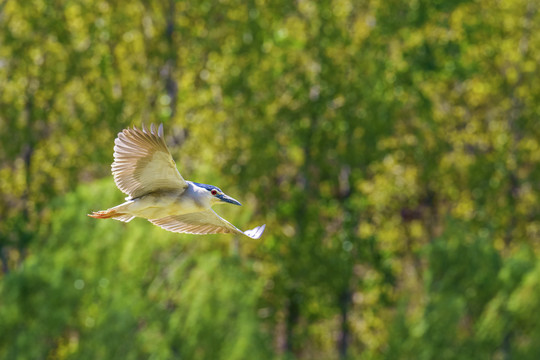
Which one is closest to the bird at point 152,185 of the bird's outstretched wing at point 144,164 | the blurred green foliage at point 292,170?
the bird's outstretched wing at point 144,164

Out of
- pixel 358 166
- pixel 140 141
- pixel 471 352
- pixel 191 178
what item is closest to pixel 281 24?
pixel 358 166

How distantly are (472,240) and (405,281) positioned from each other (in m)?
3.23

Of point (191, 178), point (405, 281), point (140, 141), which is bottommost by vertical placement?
point (405, 281)

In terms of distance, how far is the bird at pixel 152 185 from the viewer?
41.6 ft

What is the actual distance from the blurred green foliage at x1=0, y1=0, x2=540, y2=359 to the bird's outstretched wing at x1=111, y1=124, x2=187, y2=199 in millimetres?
16562

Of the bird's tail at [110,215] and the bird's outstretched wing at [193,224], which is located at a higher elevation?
the bird's tail at [110,215]

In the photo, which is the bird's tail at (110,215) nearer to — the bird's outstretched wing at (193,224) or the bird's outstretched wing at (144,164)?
the bird's outstretched wing at (144,164)

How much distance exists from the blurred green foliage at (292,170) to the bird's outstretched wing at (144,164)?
16.6m

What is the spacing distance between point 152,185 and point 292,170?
79.9 feet

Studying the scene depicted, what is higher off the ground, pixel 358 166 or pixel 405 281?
pixel 358 166

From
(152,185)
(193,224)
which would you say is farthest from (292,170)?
(152,185)

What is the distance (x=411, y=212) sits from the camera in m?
39.6

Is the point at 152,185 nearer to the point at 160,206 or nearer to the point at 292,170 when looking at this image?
the point at 160,206

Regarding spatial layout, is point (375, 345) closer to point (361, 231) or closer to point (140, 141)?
point (361, 231)
